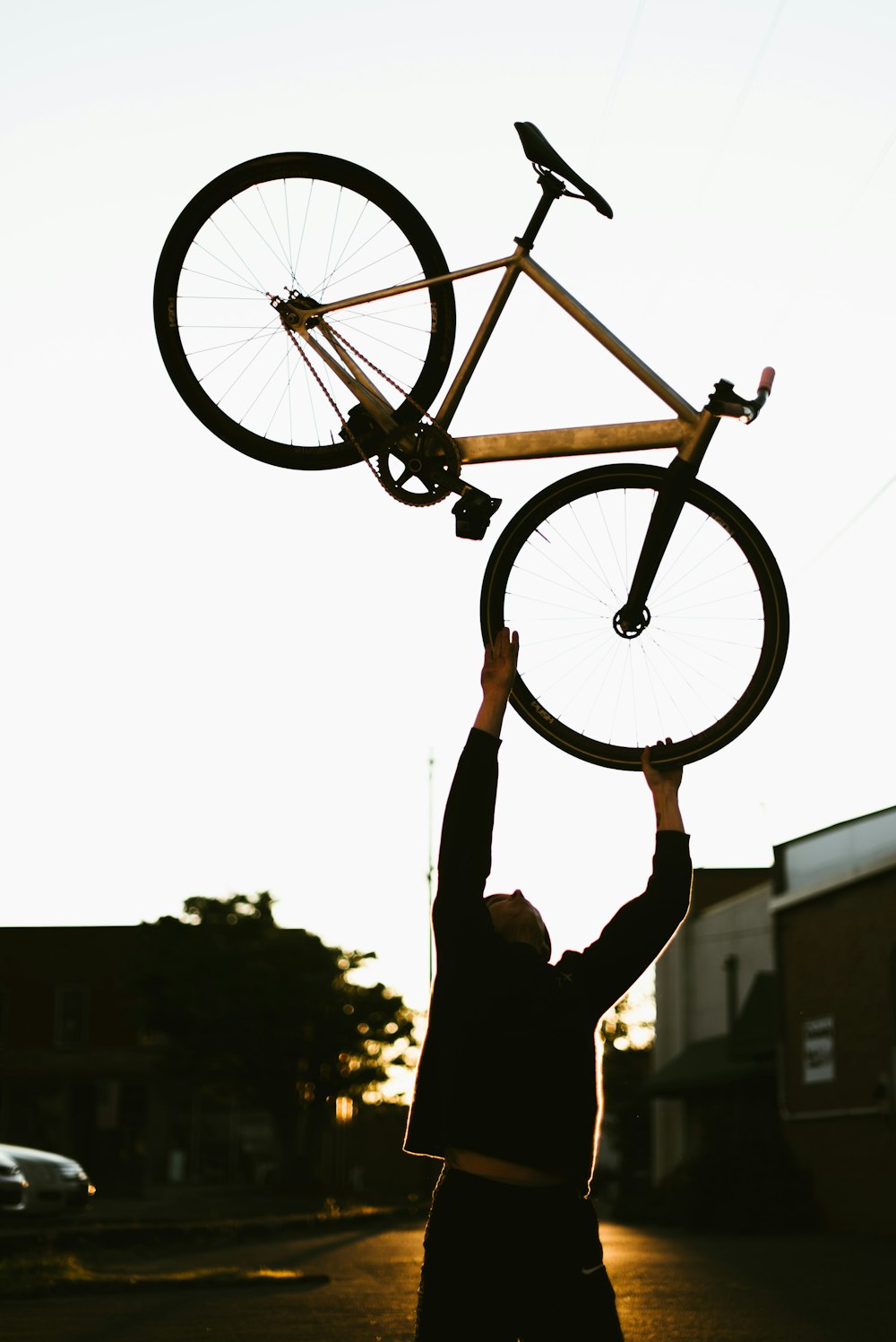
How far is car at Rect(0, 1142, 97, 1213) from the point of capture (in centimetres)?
1645

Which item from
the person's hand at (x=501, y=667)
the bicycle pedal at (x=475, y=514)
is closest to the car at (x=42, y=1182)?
the bicycle pedal at (x=475, y=514)

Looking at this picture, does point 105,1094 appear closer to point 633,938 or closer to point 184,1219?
point 184,1219

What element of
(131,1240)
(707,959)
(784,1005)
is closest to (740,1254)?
(131,1240)

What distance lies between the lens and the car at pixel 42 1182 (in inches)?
648

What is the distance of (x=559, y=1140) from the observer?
12.3ft

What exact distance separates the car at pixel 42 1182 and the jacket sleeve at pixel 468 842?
13942 mm

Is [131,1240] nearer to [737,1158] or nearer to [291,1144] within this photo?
[737,1158]

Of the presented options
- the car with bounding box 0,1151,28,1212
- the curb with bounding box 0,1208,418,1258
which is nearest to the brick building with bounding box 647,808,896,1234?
the curb with bounding box 0,1208,418,1258

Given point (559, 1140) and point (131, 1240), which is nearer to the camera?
point (559, 1140)

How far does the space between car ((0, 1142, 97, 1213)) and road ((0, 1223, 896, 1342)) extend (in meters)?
1.26

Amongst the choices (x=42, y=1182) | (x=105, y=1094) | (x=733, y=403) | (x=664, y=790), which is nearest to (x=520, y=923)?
(x=664, y=790)

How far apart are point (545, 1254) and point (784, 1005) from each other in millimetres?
23221

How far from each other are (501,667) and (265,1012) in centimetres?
3678

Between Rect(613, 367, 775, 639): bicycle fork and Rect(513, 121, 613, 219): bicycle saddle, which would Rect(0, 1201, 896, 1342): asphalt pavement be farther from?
Rect(513, 121, 613, 219): bicycle saddle
